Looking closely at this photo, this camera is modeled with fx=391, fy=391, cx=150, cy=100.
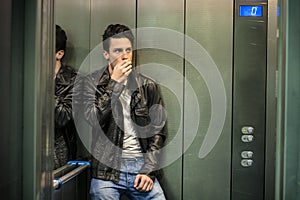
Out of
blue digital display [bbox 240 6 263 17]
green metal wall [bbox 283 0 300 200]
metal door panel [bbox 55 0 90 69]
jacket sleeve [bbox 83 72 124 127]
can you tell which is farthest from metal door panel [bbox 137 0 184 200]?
green metal wall [bbox 283 0 300 200]

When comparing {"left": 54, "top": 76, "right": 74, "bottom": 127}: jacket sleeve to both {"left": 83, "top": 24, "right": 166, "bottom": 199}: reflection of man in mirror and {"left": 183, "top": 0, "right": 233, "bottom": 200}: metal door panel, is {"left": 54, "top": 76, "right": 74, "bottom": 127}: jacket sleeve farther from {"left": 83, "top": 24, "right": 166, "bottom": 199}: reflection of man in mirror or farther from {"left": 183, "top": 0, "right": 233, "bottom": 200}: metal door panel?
{"left": 183, "top": 0, "right": 233, "bottom": 200}: metal door panel

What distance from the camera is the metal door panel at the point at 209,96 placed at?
8.98 ft

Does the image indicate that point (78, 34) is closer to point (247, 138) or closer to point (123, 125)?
point (123, 125)

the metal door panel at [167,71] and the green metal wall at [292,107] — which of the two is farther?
the metal door panel at [167,71]

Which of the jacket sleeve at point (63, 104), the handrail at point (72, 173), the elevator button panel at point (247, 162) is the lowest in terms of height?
the handrail at point (72, 173)

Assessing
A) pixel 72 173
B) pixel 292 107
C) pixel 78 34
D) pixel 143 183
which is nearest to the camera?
pixel 292 107

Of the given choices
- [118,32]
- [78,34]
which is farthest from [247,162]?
[78,34]

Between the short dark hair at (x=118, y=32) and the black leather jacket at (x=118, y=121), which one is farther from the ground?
the short dark hair at (x=118, y=32)

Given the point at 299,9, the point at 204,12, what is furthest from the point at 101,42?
the point at 299,9

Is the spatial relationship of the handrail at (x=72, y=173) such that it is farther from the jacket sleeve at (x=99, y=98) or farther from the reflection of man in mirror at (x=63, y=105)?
the jacket sleeve at (x=99, y=98)

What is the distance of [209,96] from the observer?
2793 millimetres

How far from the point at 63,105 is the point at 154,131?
673 millimetres

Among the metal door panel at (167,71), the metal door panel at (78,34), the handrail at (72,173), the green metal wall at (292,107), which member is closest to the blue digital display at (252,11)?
the metal door panel at (167,71)

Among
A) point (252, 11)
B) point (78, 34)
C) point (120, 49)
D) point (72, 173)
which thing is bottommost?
point (72, 173)
